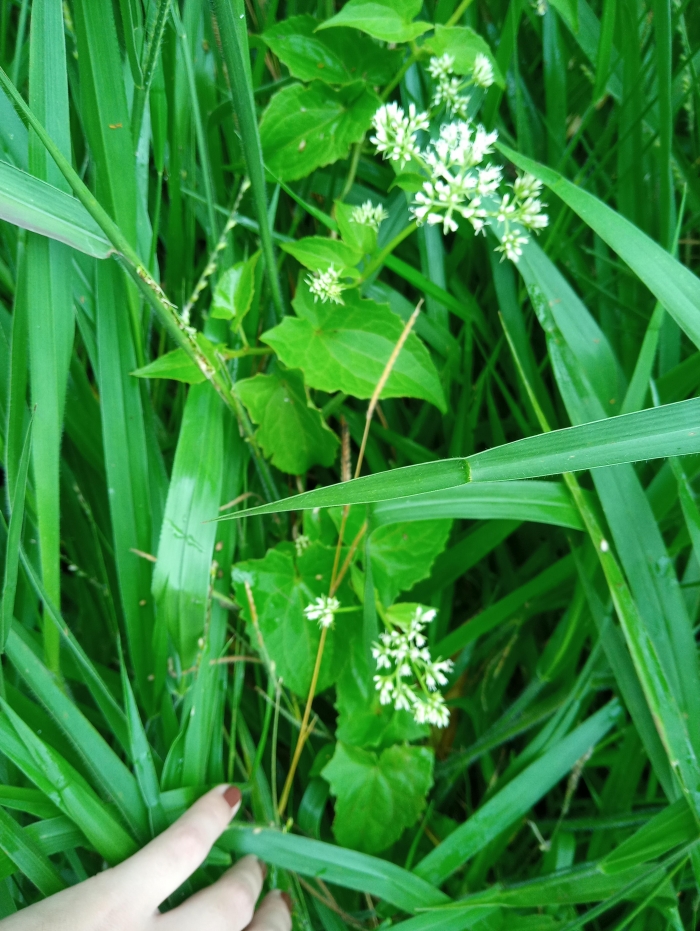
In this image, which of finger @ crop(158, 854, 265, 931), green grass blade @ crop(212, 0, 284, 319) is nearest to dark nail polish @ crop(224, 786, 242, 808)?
finger @ crop(158, 854, 265, 931)

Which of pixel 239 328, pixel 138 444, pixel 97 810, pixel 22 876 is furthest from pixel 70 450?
pixel 22 876

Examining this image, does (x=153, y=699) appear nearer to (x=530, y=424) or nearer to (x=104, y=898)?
(x=104, y=898)

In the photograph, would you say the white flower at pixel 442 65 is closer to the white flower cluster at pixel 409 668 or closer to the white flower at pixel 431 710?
the white flower cluster at pixel 409 668

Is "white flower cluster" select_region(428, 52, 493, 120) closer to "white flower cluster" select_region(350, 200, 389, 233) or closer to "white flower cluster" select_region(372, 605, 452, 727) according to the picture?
"white flower cluster" select_region(350, 200, 389, 233)

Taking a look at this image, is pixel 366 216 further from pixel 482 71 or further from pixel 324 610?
pixel 324 610

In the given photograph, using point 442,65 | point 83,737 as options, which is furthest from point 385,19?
point 83,737

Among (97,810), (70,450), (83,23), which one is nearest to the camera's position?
(83,23)
